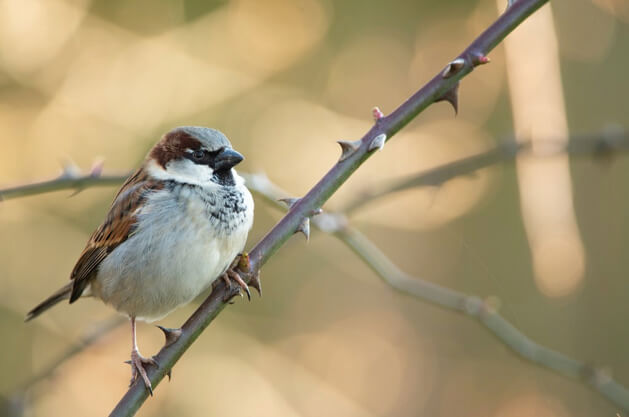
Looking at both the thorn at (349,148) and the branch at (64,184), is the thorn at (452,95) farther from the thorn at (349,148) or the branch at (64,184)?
the branch at (64,184)

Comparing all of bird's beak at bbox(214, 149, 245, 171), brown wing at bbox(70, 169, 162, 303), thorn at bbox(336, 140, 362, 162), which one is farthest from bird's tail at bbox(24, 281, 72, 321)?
thorn at bbox(336, 140, 362, 162)

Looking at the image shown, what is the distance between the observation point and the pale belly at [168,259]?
2.46 m

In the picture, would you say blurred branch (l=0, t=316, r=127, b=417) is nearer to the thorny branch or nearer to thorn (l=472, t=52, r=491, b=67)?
the thorny branch

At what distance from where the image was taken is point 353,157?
5.30 ft

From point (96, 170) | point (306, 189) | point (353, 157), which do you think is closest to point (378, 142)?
point (353, 157)

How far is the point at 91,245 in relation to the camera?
2936mm

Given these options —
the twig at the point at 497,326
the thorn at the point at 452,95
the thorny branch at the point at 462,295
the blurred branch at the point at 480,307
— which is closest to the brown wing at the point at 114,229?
the thorny branch at the point at 462,295

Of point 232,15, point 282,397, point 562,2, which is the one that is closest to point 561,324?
point 282,397

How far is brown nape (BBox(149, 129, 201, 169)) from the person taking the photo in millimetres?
2673

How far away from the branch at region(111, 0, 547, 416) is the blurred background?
2.19 m

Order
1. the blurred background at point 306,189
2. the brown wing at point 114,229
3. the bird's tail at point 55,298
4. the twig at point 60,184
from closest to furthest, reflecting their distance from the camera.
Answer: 1. the twig at point 60,184
2. the brown wing at point 114,229
3. the bird's tail at point 55,298
4. the blurred background at point 306,189

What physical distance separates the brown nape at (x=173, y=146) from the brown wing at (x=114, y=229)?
0.09 meters

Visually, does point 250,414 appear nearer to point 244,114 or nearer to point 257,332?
point 257,332

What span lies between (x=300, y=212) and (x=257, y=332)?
3105 millimetres
